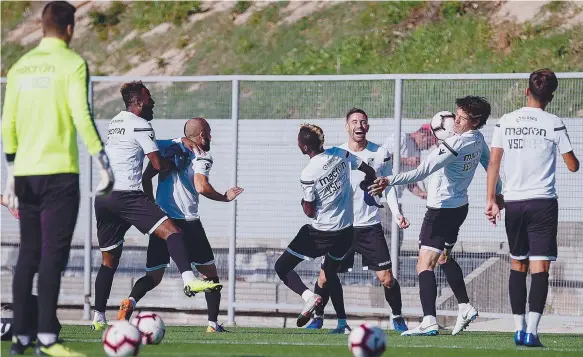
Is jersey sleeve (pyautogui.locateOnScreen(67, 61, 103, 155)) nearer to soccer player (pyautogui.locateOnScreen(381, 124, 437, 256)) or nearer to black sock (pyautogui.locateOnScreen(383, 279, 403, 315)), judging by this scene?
black sock (pyautogui.locateOnScreen(383, 279, 403, 315))

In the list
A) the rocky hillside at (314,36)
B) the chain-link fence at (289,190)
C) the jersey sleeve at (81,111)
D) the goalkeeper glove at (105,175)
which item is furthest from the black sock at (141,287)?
the rocky hillside at (314,36)

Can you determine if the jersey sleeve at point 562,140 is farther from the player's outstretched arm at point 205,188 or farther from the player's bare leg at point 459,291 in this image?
the player's outstretched arm at point 205,188

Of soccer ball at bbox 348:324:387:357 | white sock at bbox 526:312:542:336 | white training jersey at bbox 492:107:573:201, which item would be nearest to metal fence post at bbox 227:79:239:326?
white training jersey at bbox 492:107:573:201

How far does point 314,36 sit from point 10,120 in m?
16.6

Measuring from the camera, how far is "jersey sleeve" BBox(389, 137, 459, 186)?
36.2ft

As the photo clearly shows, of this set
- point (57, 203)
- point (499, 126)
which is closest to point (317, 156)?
point (499, 126)

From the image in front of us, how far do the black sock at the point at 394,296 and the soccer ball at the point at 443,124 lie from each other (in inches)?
65.8

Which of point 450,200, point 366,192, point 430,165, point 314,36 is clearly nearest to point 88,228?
point 366,192

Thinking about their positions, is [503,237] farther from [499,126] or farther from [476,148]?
[499,126]

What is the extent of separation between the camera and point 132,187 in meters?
11.6

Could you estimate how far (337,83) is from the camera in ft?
47.5

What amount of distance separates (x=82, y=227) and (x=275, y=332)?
387 cm

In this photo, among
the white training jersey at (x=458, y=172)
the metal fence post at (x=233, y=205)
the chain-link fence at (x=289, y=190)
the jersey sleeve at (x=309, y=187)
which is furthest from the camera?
the metal fence post at (x=233, y=205)

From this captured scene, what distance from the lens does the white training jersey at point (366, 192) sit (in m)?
12.5
